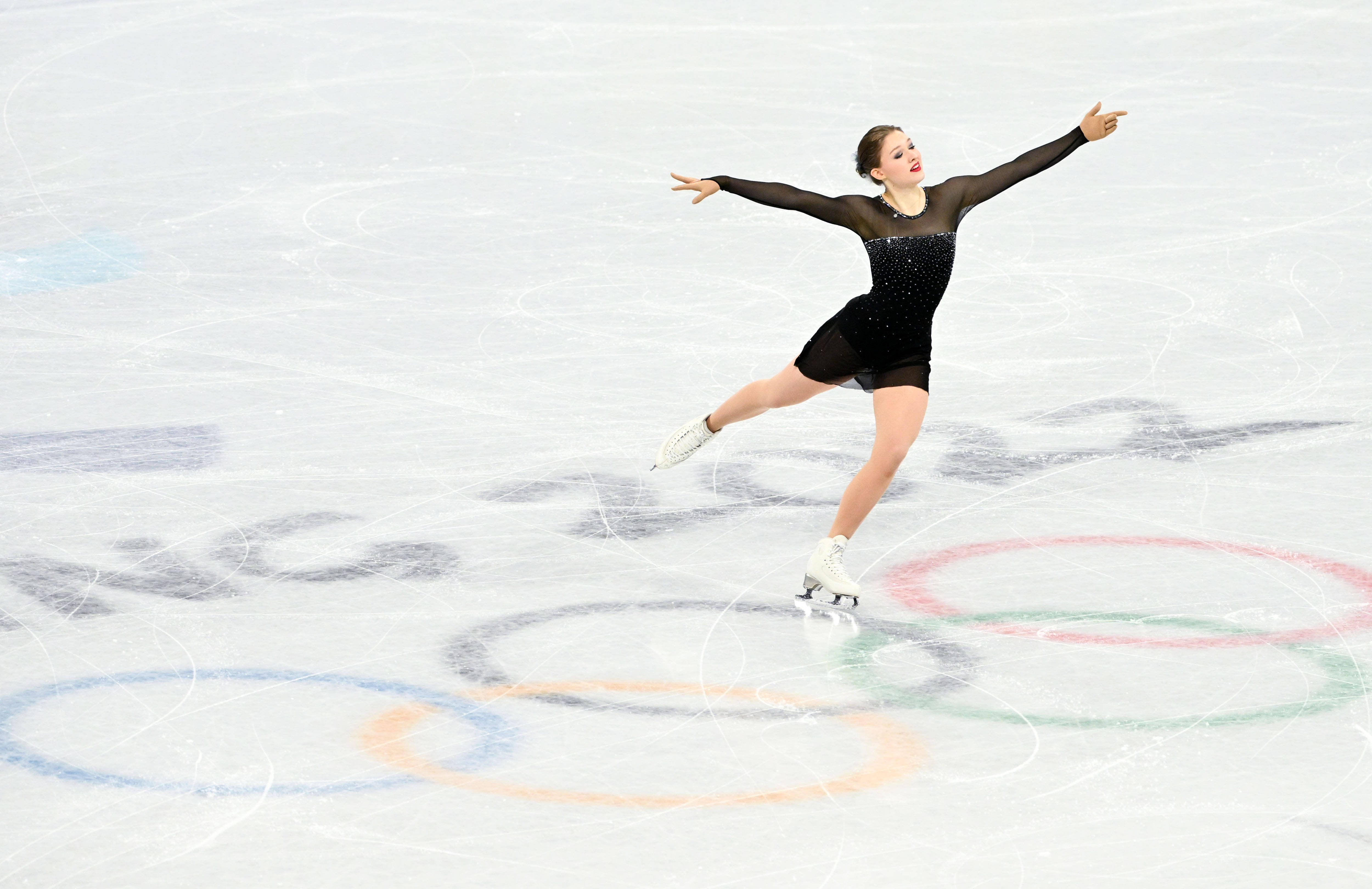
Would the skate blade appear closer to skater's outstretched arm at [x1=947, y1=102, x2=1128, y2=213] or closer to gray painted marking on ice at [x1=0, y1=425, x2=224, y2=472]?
skater's outstretched arm at [x1=947, y1=102, x2=1128, y2=213]

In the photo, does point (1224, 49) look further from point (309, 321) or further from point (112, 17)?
point (112, 17)

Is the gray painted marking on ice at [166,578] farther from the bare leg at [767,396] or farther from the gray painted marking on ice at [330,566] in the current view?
the bare leg at [767,396]

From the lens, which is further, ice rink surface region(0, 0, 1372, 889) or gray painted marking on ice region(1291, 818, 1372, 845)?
ice rink surface region(0, 0, 1372, 889)

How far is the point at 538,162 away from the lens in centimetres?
1202

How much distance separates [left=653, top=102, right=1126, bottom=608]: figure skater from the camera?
19.3 ft

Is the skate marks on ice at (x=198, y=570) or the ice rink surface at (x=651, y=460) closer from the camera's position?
the ice rink surface at (x=651, y=460)

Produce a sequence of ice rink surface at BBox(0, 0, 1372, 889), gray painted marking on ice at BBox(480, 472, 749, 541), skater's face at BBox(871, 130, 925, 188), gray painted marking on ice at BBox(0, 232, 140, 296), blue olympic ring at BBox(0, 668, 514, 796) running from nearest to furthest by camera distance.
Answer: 1. ice rink surface at BBox(0, 0, 1372, 889)
2. blue olympic ring at BBox(0, 668, 514, 796)
3. skater's face at BBox(871, 130, 925, 188)
4. gray painted marking on ice at BBox(480, 472, 749, 541)
5. gray painted marking on ice at BBox(0, 232, 140, 296)

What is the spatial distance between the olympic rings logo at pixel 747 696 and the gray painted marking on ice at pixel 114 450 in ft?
7.56

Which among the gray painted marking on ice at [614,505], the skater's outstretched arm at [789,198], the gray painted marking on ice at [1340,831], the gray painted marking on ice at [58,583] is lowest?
the gray painted marking on ice at [1340,831]

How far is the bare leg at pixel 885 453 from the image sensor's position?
231 inches

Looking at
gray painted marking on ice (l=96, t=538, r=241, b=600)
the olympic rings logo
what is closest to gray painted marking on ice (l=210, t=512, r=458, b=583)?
gray painted marking on ice (l=96, t=538, r=241, b=600)

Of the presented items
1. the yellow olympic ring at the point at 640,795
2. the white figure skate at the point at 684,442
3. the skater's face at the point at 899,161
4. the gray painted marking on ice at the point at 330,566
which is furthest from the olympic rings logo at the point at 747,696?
the skater's face at the point at 899,161

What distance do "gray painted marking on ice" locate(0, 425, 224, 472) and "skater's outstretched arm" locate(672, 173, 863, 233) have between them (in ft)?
8.83

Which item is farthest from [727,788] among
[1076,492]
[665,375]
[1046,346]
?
[1046,346]
